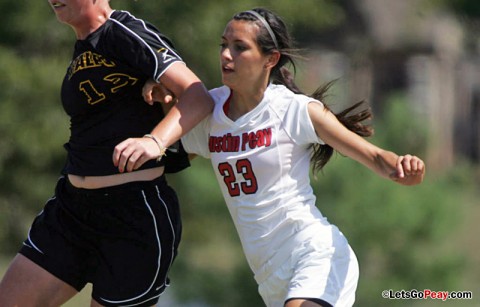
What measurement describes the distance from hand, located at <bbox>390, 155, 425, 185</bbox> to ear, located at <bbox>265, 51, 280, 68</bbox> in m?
0.65

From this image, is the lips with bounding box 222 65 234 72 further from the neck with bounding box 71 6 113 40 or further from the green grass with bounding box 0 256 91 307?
the green grass with bounding box 0 256 91 307

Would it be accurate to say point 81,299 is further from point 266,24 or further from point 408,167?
point 408,167

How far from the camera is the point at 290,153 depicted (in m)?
4.29

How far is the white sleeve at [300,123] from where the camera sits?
13.9 ft

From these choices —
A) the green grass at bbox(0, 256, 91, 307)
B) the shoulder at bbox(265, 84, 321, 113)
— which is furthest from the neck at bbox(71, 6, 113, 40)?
the green grass at bbox(0, 256, 91, 307)

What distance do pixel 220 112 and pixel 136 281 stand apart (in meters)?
0.70

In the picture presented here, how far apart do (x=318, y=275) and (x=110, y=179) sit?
0.84 meters

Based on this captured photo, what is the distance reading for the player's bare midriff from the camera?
13.9 ft

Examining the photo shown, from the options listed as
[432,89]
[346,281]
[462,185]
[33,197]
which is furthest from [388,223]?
[432,89]

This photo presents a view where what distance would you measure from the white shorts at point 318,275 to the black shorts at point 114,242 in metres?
0.42

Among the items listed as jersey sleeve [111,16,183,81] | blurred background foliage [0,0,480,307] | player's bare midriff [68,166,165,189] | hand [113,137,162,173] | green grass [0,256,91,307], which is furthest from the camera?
blurred background foliage [0,0,480,307]

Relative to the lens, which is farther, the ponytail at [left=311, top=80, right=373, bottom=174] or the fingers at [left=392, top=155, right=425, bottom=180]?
the ponytail at [left=311, top=80, right=373, bottom=174]

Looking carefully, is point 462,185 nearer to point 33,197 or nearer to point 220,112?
point 33,197

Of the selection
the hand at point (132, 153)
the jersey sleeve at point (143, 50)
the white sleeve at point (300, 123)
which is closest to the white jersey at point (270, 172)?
the white sleeve at point (300, 123)
